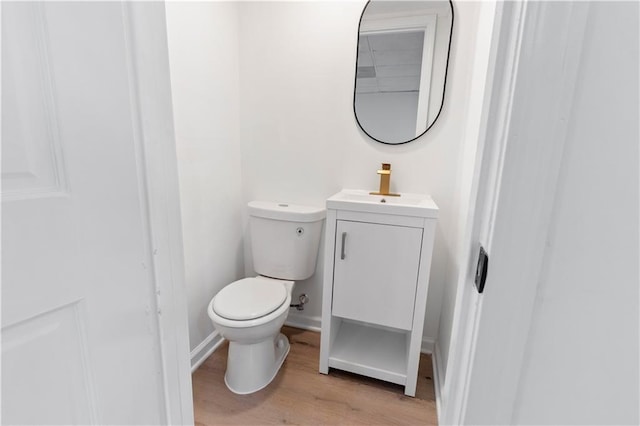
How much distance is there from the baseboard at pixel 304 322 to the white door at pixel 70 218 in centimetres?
141

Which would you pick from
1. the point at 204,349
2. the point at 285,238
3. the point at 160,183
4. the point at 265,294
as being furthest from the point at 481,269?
the point at 204,349

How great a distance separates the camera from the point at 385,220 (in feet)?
4.31

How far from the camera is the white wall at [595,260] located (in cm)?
38

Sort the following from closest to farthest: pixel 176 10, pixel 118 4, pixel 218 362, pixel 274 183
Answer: pixel 118 4, pixel 176 10, pixel 218 362, pixel 274 183

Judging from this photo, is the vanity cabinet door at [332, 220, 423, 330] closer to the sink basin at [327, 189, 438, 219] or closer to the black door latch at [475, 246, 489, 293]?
the sink basin at [327, 189, 438, 219]

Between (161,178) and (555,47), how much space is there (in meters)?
0.65

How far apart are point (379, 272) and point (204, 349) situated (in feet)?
3.41

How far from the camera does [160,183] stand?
59cm

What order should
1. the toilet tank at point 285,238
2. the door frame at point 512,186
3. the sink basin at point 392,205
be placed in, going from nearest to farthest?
1. the door frame at point 512,186
2. the sink basin at point 392,205
3. the toilet tank at point 285,238

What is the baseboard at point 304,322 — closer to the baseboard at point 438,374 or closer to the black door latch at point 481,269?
the baseboard at point 438,374

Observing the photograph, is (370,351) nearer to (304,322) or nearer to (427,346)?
(427,346)

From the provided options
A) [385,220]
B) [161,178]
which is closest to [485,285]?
[161,178]

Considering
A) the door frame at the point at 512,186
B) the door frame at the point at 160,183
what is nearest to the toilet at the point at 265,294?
the door frame at the point at 160,183

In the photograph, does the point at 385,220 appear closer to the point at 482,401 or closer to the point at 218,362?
the point at 482,401
